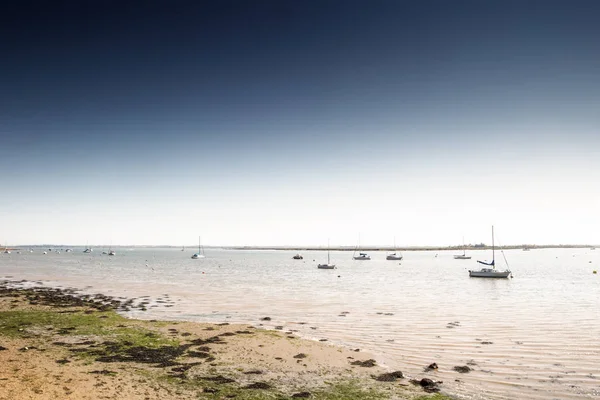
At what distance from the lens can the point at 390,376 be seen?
1695 centimetres

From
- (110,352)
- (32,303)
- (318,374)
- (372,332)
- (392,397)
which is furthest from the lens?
(32,303)

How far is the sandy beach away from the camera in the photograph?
14341 mm

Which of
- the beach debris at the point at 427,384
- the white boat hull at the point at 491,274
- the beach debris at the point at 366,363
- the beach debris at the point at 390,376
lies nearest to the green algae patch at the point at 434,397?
the beach debris at the point at 427,384

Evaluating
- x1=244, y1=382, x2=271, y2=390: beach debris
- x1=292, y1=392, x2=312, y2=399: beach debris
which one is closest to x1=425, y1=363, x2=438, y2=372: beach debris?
x1=292, y1=392, x2=312, y2=399: beach debris

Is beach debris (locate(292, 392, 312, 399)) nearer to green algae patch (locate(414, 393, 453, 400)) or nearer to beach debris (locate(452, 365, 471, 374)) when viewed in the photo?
green algae patch (locate(414, 393, 453, 400))

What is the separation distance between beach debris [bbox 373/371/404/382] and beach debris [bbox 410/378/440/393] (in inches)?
27.3

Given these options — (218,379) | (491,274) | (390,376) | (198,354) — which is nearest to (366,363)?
(390,376)

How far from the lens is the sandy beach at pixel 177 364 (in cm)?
1434

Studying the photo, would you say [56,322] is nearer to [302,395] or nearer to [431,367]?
[302,395]

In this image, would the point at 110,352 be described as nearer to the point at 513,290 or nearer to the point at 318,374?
the point at 318,374

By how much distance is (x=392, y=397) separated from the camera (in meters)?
14.5

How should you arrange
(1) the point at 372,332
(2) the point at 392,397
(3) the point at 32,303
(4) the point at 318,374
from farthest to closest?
(3) the point at 32,303
(1) the point at 372,332
(4) the point at 318,374
(2) the point at 392,397

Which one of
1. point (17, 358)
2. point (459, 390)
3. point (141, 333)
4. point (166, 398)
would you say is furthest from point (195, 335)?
point (459, 390)

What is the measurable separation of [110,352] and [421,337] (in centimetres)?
1762
